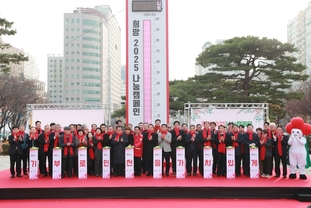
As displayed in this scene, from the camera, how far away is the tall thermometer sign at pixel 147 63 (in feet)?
30.7

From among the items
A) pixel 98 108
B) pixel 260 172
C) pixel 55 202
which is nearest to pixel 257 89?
pixel 98 108

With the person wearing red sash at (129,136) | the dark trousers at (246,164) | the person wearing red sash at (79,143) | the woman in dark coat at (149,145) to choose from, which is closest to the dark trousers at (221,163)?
the dark trousers at (246,164)

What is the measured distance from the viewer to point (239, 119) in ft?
34.3

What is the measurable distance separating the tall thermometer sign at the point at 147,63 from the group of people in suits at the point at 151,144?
205cm

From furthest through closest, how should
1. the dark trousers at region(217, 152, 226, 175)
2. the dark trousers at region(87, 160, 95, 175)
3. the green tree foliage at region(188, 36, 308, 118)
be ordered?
the green tree foliage at region(188, 36, 308, 118) < the dark trousers at region(87, 160, 95, 175) < the dark trousers at region(217, 152, 226, 175)

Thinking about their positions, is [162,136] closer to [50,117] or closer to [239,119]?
[239,119]

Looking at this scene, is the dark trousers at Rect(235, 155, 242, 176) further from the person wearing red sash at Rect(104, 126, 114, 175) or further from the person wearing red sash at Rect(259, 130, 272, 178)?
the person wearing red sash at Rect(104, 126, 114, 175)

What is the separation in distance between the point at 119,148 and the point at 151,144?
67cm

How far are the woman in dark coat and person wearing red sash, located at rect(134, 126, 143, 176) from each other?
11 centimetres

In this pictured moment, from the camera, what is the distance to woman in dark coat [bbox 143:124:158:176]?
7.12m

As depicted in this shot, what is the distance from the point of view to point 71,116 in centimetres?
1119

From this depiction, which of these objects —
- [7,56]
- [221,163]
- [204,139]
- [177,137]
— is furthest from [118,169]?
[7,56]

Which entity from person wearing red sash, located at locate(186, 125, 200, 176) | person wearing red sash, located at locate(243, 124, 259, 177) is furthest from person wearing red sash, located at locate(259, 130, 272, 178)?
person wearing red sash, located at locate(186, 125, 200, 176)

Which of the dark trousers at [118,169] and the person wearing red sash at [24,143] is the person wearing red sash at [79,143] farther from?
the person wearing red sash at [24,143]
